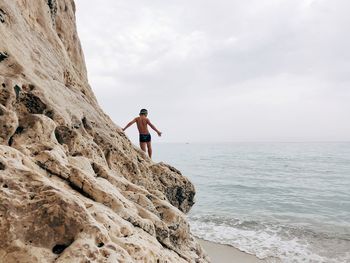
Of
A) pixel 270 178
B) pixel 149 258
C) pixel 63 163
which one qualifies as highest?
pixel 63 163

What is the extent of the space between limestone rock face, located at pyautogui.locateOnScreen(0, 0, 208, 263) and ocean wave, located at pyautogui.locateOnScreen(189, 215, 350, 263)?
15.3ft

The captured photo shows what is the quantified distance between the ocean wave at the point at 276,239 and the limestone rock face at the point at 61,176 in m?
4.65

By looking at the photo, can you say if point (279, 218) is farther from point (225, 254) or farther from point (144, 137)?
point (144, 137)

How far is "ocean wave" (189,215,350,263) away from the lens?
11219 mm

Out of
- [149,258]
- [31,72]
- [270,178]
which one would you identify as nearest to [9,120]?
[31,72]

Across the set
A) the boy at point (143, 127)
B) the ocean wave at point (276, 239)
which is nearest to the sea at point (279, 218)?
the ocean wave at point (276, 239)

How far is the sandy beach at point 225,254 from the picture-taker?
10.5 metres

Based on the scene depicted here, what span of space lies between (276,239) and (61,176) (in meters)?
11.5

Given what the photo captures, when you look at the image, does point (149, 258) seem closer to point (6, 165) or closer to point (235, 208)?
point (6, 165)

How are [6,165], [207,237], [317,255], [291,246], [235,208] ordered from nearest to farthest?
[6,165] → [317,255] → [291,246] → [207,237] → [235,208]

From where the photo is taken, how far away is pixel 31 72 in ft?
19.5

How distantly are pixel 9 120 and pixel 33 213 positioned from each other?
→ 70.0 inches

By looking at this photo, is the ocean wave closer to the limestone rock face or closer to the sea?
the sea

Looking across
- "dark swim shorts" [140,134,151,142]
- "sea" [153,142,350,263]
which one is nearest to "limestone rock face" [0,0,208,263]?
"dark swim shorts" [140,134,151,142]
